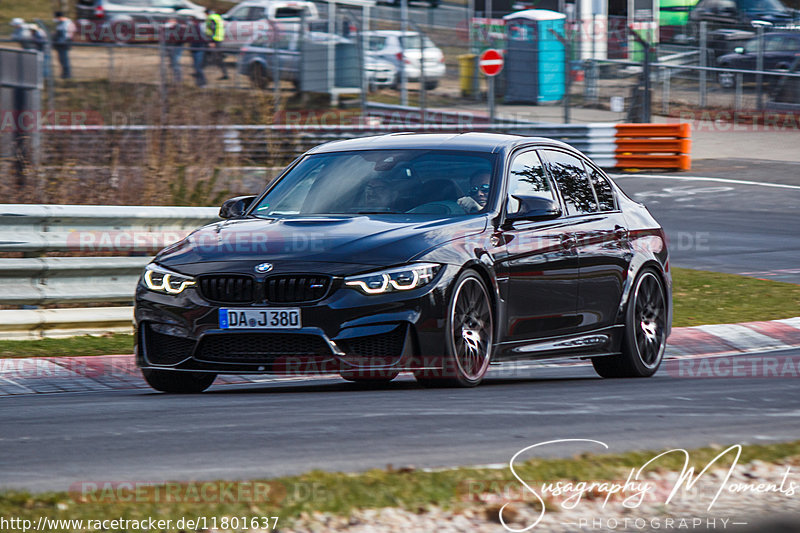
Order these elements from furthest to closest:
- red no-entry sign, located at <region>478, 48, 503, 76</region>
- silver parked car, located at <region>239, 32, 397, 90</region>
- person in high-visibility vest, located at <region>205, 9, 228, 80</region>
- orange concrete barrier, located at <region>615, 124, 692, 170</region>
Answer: person in high-visibility vest, located at <region>205, 9, 228, 80</region>
silver parked car, located at <region>239, 32, 397, 90</region>
red no-entry sign, located at <region>478, 48, 503, 76</region>
orange concrete barrier, located at <region>615, 124, 692, 170</region>

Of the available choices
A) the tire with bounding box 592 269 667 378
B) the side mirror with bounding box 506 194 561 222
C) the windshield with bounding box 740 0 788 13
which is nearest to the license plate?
the side mirror with bounding box 506 194 561 222

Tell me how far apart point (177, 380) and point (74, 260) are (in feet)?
7.72

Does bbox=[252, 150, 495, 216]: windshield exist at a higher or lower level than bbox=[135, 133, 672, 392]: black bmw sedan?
higher

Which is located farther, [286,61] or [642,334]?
[286,61]

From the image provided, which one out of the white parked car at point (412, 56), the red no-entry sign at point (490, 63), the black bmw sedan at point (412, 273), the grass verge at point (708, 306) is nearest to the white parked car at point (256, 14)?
the white parked car at point (412, 56)

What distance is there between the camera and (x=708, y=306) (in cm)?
1303

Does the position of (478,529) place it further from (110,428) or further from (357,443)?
(110,428)

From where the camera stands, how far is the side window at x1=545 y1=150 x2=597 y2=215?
8.95 metres

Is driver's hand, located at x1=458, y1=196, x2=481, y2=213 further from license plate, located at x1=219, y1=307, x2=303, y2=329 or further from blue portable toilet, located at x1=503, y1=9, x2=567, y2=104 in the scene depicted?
blue portable toilet, located at x1=503, y1=9, x2=567, y2=104

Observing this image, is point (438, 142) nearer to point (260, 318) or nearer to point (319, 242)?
point (319, 242)

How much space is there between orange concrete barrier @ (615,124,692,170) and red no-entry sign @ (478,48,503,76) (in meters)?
3.25

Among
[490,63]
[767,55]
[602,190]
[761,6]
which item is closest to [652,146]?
[490,63]

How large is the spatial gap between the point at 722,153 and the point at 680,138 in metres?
3.16

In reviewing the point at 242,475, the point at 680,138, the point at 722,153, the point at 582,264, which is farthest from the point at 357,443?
the point at 722,153
